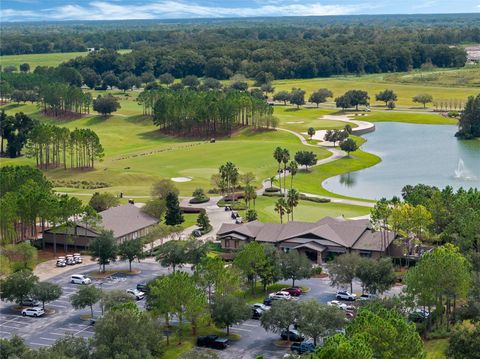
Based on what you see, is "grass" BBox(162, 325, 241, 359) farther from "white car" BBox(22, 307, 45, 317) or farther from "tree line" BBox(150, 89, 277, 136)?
"tree line" BBox(150, 89, 277, 136)

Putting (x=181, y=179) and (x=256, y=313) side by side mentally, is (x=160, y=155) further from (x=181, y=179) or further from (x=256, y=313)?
(x=256, y=313)

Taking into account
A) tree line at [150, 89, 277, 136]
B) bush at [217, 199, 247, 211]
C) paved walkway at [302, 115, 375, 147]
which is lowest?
bush at [217, 199, 247, 211]

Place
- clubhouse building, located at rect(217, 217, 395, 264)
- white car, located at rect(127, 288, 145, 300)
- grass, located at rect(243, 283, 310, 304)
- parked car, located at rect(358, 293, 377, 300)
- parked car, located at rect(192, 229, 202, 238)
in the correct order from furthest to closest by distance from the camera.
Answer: parked car, located at rect(192, 229, 202, 238)
clubhouse building, located at rect(217, 217, 395, 264)
white car, located at rect(127, 288, 145, 300)
grass, located at rect(243, 283, 310, 304)
parked car, located at rect(358, 293, 377, 300)

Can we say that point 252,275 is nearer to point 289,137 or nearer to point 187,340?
point 187,340

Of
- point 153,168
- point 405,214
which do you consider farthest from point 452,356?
point 153,168

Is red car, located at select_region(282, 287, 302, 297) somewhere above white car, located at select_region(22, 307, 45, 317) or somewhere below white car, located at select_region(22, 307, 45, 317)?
above

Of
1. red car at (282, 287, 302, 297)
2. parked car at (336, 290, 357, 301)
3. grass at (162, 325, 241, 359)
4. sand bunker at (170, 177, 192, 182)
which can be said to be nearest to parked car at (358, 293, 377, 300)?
parked car at (336, 290, 357, 301)
